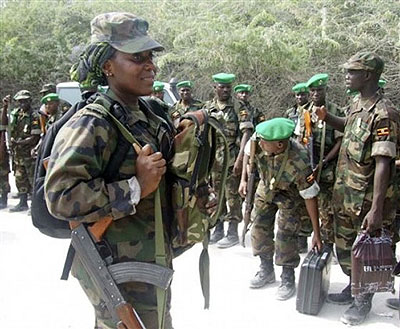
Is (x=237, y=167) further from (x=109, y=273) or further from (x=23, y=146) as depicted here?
(x=109, y=273)

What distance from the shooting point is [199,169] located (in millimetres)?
2062

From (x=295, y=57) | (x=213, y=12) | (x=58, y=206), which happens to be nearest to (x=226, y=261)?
(x=58, y=206)

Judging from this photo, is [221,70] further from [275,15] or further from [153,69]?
[153,69]

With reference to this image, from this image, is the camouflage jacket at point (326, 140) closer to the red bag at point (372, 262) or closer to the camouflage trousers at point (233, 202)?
the camouflage trousers at point (233, 202)

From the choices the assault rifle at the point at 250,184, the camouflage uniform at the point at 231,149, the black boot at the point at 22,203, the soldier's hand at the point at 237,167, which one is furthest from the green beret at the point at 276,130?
the black boot at the point at 22,203

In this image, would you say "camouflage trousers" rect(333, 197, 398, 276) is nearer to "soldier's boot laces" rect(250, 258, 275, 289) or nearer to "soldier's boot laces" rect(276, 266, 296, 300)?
"soldier's boot laces" rect(276, 266, 296, 300)

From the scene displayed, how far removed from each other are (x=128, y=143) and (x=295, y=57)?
7598 mm

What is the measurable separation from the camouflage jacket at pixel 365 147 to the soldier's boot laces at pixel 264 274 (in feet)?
3.21

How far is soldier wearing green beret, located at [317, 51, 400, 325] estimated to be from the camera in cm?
341

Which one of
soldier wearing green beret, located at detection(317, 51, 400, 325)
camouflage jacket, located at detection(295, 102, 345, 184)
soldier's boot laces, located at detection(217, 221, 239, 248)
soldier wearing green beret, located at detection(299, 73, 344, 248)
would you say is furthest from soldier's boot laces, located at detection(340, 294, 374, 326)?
soldier's boot laces, located at detection(217, 221, 239, 248)

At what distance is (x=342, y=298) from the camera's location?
3.99 metres

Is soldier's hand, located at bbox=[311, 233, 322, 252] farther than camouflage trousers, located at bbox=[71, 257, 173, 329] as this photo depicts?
Yes

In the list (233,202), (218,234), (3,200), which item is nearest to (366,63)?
(233,202)

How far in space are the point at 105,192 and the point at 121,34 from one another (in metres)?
0.60
